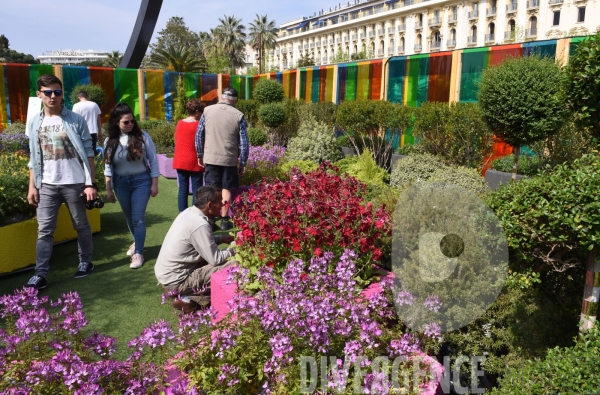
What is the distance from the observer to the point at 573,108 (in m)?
2.72

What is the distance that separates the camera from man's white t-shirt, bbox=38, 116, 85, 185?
4.25 m

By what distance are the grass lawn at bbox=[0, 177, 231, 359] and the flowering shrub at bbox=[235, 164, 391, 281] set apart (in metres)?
1.03

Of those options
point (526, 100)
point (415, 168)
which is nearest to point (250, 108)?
point (415, 168)

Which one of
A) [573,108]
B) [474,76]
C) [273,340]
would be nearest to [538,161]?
[474,76]

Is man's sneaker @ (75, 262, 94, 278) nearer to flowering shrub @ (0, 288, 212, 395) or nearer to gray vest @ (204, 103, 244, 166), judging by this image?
gray vest @ (204, 103, 244, 166)

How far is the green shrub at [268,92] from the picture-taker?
1564 cm

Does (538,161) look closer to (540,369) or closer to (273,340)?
(540,369)

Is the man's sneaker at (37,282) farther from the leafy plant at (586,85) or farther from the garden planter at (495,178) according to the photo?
the garden planter at (495,178)

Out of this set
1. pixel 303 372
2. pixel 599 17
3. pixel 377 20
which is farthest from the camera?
pixel 377 20

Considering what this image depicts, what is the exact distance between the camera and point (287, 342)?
229 centimetres

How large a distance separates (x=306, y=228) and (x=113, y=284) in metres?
2.34

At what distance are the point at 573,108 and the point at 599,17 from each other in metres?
53.2

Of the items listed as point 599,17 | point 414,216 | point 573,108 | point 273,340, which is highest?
point 599,17

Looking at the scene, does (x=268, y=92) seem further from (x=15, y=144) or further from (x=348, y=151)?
(x=15, y=144)
